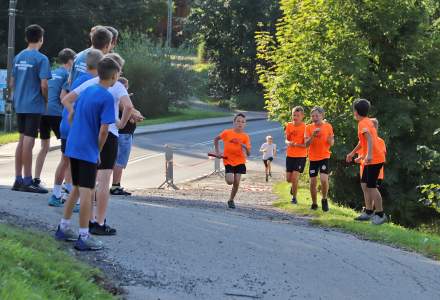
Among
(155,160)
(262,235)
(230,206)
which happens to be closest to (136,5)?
(155,160)

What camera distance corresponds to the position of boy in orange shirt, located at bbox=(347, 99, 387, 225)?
12.1m

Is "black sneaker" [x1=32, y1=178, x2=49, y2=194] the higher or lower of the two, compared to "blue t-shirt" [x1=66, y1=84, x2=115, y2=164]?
lower

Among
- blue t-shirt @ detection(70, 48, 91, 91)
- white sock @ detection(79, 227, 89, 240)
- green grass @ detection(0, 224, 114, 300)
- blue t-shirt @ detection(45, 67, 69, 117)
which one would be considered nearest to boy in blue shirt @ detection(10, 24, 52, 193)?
blue t-shirt @ detection(45, 67, 69, 117)

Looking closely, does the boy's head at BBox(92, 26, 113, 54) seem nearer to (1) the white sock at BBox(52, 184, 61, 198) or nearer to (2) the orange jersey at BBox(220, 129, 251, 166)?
(1) the white sock at BBox(52, 184, 61, 198)

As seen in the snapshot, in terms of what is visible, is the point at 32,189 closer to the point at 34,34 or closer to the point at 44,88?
the point at 44,88

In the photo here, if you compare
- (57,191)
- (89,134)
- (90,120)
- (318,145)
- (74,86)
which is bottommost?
(57,191)

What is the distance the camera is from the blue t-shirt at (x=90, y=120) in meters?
7.73

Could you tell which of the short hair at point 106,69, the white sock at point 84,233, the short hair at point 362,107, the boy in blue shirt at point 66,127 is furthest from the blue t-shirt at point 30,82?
the short hair at point 362,107

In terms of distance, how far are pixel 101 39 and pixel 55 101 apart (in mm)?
2386

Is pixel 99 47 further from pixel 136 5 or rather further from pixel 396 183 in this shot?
pixel 136 5

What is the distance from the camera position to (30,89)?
1095 centimetres

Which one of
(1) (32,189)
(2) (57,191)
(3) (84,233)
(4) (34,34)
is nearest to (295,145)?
(1) (32,189)

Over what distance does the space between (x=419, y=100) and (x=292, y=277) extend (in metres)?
14.8

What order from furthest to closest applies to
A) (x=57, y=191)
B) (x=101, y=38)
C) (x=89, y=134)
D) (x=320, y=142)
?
(x=320, y=142) → (x=57, y=191) → (x=101, y=38) → (x=89, y=134)
